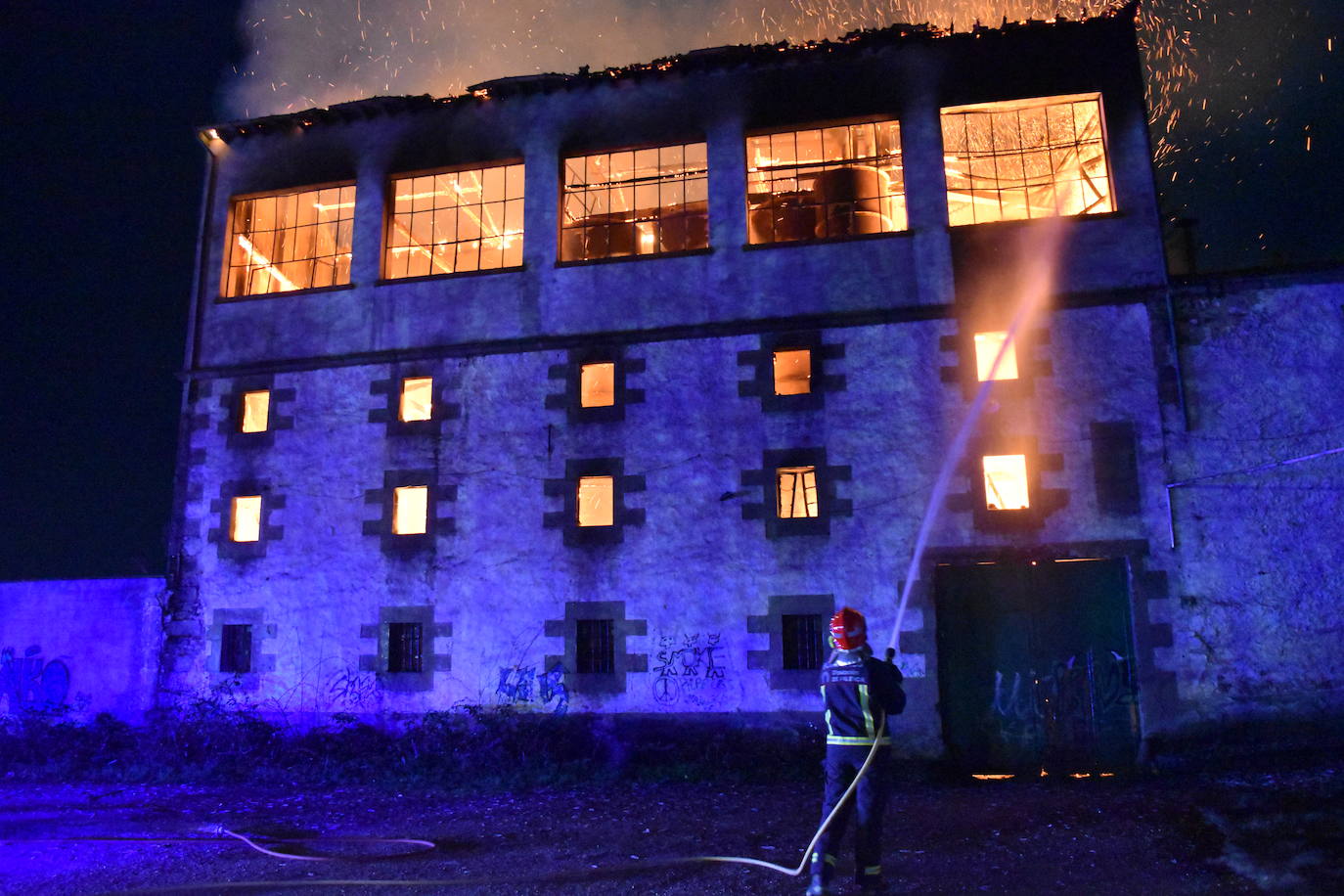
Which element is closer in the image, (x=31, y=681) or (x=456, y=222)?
(x=31, y=681)

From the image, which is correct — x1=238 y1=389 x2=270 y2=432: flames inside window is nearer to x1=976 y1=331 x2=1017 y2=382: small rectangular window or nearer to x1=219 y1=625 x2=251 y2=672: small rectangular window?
x1=219 y1=625 x2=251 y2=672: small rectangular window

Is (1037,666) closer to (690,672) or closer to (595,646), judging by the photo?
(690,672)

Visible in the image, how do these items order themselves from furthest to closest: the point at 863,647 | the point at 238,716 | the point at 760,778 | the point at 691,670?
1. the point at 238,716
2. the point at 691,670
3. the point at 760,778
4. the point at 863,647

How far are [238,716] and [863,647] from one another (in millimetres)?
10807

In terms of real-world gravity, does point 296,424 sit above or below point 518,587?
above

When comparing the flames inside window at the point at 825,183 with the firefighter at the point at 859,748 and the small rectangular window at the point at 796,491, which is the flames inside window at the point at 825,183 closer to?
the small rectangular window at the point at 796,491

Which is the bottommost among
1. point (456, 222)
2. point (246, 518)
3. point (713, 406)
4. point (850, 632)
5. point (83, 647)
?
point (83, 647)

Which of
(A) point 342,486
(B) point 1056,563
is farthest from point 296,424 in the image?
(B) point 1056,563

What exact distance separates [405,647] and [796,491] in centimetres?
635

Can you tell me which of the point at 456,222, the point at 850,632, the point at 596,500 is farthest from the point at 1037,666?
the point at 456,222

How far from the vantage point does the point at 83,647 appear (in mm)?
14164

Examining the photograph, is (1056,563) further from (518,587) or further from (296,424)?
(296,424)

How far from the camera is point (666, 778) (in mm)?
11445

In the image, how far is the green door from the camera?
11.3 m
